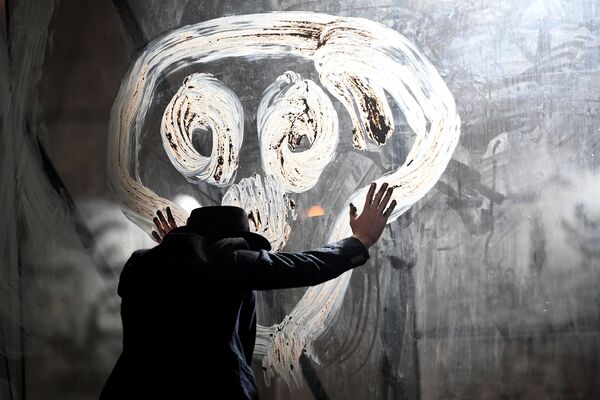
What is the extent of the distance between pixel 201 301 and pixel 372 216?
563 millimetres

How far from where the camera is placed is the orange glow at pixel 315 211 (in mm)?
2291

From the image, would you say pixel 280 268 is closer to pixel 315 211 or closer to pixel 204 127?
pixel 315 211

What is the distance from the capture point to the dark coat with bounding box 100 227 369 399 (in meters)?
1.82

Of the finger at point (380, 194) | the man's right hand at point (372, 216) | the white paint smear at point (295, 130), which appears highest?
the white paint smear at point (295, 130)

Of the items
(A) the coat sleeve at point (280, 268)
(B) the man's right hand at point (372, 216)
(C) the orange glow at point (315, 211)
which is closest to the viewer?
(A) the coat sleeve at point (280, 268)

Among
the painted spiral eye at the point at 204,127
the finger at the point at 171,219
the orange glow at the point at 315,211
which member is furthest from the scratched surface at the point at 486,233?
the finger at the point at 171,219

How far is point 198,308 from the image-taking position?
6.06 feet

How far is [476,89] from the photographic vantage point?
2164 millimetres

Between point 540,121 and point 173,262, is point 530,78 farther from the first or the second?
point 173,262

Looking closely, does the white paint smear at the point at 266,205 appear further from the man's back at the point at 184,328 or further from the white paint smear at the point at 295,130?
the man's back at the point at 184,328

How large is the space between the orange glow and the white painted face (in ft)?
0.23

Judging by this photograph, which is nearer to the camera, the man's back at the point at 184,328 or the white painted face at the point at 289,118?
the man's back at the point at 184,328

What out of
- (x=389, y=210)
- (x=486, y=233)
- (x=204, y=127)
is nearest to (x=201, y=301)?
(x=389, y=210)

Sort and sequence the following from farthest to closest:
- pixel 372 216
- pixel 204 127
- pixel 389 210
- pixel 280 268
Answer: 1. pixel 204 127
2. pixel 389 210
3. pixel 372 216
4. pixel 280 268
